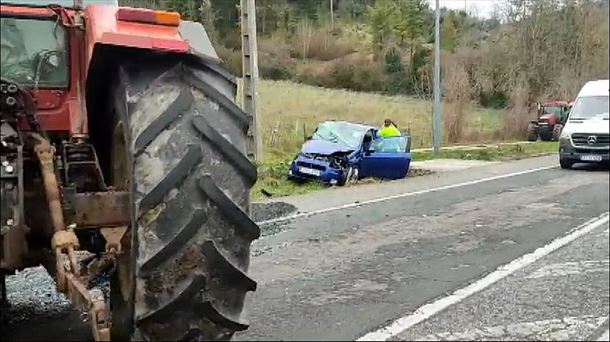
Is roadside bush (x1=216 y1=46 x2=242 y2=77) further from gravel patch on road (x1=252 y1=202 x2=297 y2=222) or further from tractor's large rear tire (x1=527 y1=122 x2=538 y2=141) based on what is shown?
gravel patch on road (x1=252 y1=202 x2=297 y2=222)


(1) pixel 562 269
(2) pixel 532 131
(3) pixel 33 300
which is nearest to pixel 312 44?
(1) pixel 562 269

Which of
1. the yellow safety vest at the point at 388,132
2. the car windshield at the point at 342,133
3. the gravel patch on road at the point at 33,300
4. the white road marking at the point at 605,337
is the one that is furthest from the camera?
the yellow safety vest at the point at 388,132

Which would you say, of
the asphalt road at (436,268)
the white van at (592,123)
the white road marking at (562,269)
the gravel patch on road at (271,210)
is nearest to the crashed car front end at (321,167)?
the gravel patch on road at (271,210)

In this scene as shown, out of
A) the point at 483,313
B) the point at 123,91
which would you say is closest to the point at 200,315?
the point at 123,91

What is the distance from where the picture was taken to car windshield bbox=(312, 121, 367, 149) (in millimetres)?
17438

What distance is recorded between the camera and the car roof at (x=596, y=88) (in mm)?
2062

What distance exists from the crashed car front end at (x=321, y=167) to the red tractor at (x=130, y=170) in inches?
490

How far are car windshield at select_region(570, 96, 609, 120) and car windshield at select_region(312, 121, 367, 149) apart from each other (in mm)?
14307

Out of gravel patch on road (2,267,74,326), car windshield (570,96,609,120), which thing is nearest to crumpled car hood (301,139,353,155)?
gravel patch on road (2,267,74,326)

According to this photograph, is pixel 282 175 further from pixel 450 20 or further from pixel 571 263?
pixel 450 20

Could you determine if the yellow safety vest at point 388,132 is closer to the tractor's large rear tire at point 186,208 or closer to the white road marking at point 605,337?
the white road marking at point 605,337

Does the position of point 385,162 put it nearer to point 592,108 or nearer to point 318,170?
point 318,170

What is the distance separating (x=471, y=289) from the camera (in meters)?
6.02

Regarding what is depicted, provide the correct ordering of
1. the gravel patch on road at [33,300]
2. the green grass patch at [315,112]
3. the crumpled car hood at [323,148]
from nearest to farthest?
the gravel patch on road at [33,300], the crumpled car hood at [323,148], the green grass patch at [315,112]
